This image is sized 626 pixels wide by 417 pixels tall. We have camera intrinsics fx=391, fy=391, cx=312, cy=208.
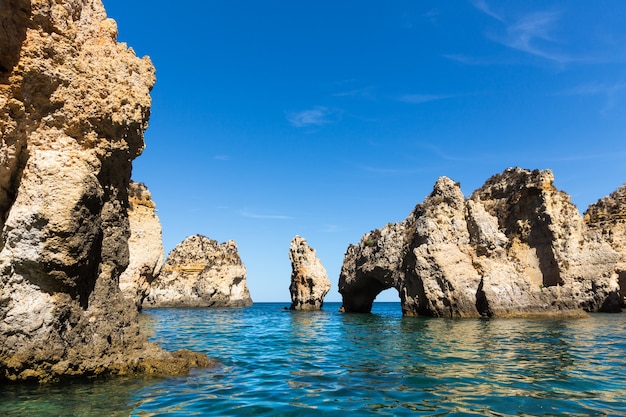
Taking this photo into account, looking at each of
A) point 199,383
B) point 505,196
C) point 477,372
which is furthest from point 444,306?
point 199,383


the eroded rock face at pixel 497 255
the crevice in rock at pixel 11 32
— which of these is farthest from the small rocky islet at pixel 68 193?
the eroded rock face at pixel 497 255

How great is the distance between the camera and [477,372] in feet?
35.6

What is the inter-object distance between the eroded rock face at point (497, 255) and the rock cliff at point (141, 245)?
24613 millimetres

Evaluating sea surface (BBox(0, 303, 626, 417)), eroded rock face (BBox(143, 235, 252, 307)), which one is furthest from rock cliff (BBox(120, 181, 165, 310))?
eroded rock face (BBox(143, 235, 252, 307))

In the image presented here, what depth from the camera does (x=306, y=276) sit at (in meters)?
64.5

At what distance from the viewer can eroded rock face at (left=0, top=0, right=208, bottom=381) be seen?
27.7 ft

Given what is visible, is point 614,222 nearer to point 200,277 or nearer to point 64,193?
point 64,193

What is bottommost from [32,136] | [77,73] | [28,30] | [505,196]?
[32,136]

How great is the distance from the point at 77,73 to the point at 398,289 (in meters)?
38.5

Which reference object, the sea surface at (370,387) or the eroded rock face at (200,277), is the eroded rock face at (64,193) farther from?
the eroded rock face at (200,277)

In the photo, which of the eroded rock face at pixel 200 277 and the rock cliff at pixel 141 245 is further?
the eroded rock face at pixel 200 277

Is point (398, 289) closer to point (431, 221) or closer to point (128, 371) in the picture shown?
point (431, 221)

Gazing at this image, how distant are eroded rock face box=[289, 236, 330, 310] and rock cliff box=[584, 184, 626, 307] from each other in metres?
39.1

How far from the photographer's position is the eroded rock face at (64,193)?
845 centimetres
